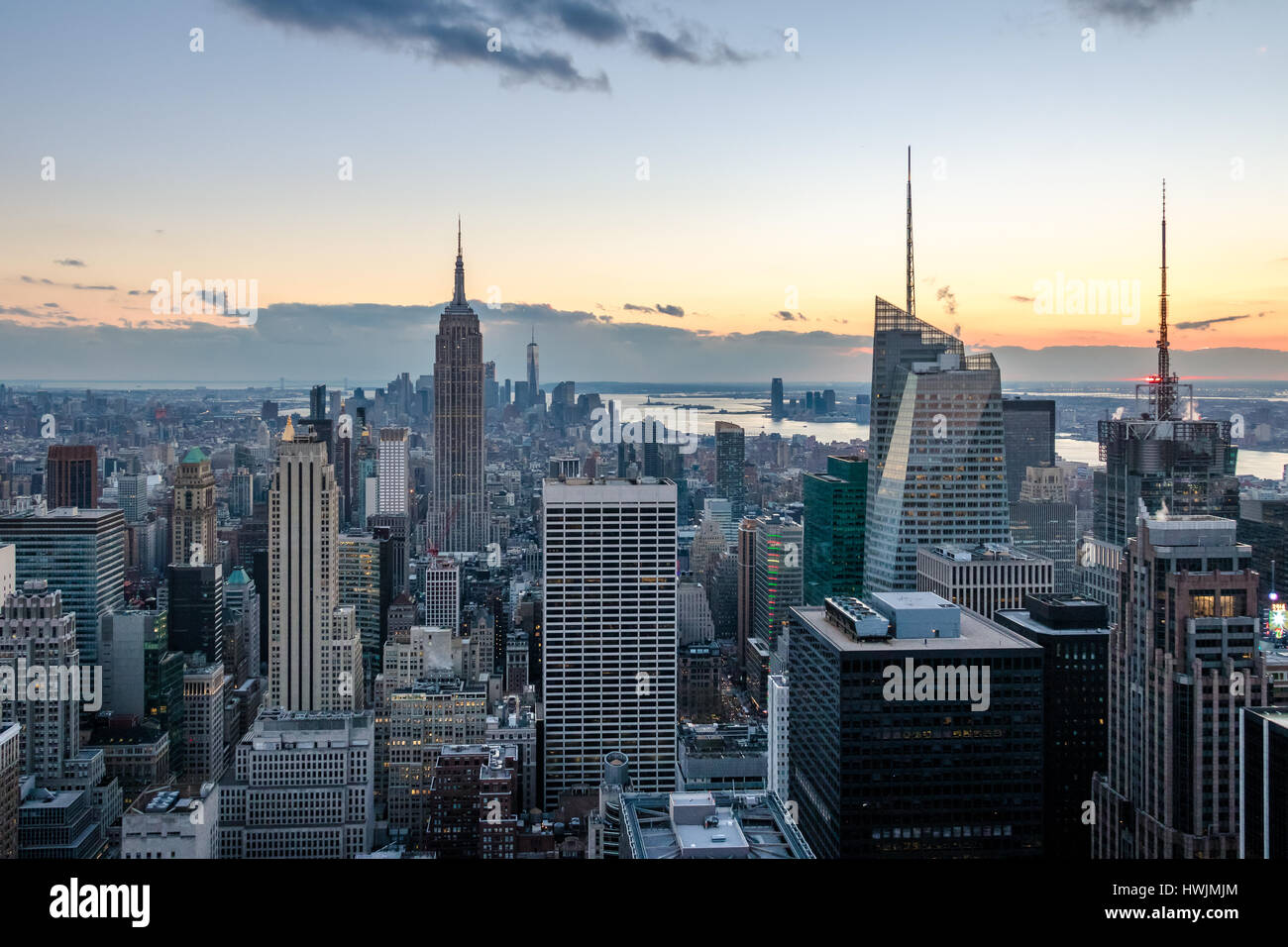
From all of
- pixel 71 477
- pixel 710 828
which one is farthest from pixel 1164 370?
pixel 71 477

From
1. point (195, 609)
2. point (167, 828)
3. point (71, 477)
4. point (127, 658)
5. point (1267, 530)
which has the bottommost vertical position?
point (167, 828)

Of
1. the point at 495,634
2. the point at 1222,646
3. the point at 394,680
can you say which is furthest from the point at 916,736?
the point at 495,634

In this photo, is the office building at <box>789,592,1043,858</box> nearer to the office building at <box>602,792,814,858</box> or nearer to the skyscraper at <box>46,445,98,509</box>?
the office building at <box>602,792,814,858</box>

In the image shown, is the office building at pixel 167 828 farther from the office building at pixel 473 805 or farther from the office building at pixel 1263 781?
the office building at pixel 1263 781

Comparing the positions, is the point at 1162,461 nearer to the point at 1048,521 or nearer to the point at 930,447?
the point at 1048,521

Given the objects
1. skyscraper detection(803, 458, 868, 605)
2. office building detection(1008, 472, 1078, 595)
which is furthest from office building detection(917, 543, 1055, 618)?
skyscraper detection(803, 458, 868, 605)

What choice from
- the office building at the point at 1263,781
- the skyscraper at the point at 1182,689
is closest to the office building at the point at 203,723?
the skyscraper at the point at 1182,689
